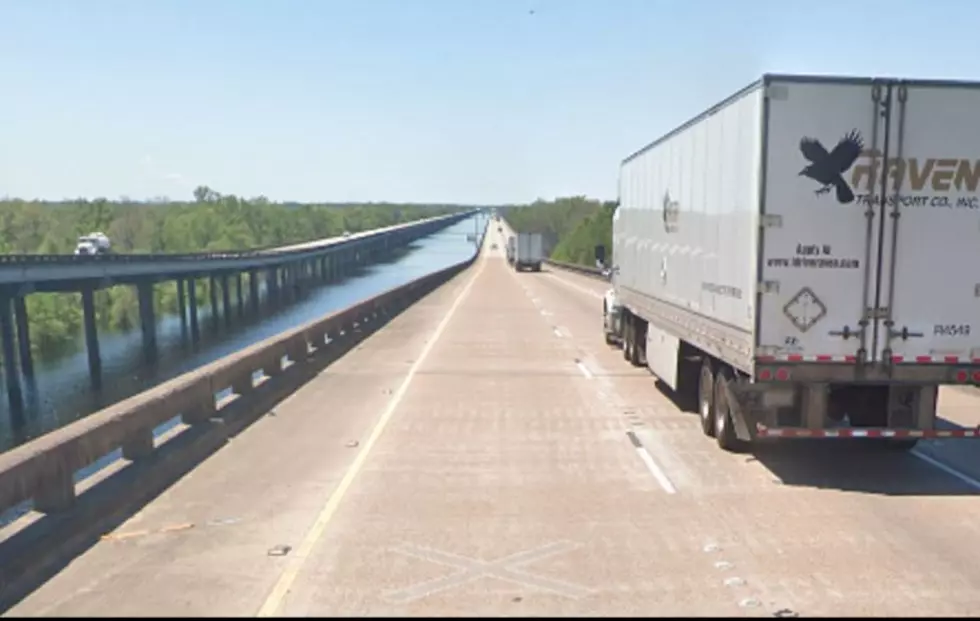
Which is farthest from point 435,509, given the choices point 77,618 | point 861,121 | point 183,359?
point 183,359

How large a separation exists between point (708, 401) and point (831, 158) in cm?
371

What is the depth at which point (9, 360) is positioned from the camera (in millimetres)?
40375

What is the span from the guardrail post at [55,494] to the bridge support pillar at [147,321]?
5056 cm

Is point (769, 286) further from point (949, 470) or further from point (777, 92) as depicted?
point (949, 470)

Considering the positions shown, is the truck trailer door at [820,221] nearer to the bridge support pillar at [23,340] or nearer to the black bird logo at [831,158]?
the black bird logo at [831,158]

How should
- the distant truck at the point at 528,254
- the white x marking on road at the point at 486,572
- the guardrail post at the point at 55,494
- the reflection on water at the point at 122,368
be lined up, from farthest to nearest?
the distant truck at the point at 528,254 → the reflection on water at the point at 122,368 → the guardrail post at the point at 55,494 → the white x marking on road at the point at 486,572

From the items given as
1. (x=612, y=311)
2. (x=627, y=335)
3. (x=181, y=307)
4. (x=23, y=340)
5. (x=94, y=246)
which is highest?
(x=612, y=311)

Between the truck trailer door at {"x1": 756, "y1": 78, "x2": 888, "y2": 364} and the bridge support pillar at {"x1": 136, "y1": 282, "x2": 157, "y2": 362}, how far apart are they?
171 ft

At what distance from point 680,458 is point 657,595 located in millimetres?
4201

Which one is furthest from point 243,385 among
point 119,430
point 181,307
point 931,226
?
point 181,307

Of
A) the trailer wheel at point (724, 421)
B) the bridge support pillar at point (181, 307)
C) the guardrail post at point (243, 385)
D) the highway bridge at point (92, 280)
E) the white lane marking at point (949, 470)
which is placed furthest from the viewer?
the bridge support pillar at point (181, 307)

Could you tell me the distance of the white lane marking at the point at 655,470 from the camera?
28.1ft

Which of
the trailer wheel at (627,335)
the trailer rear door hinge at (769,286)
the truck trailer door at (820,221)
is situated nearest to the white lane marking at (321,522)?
the truck trailer door at (820,221)

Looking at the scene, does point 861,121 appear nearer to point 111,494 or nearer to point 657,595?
point 657,595
